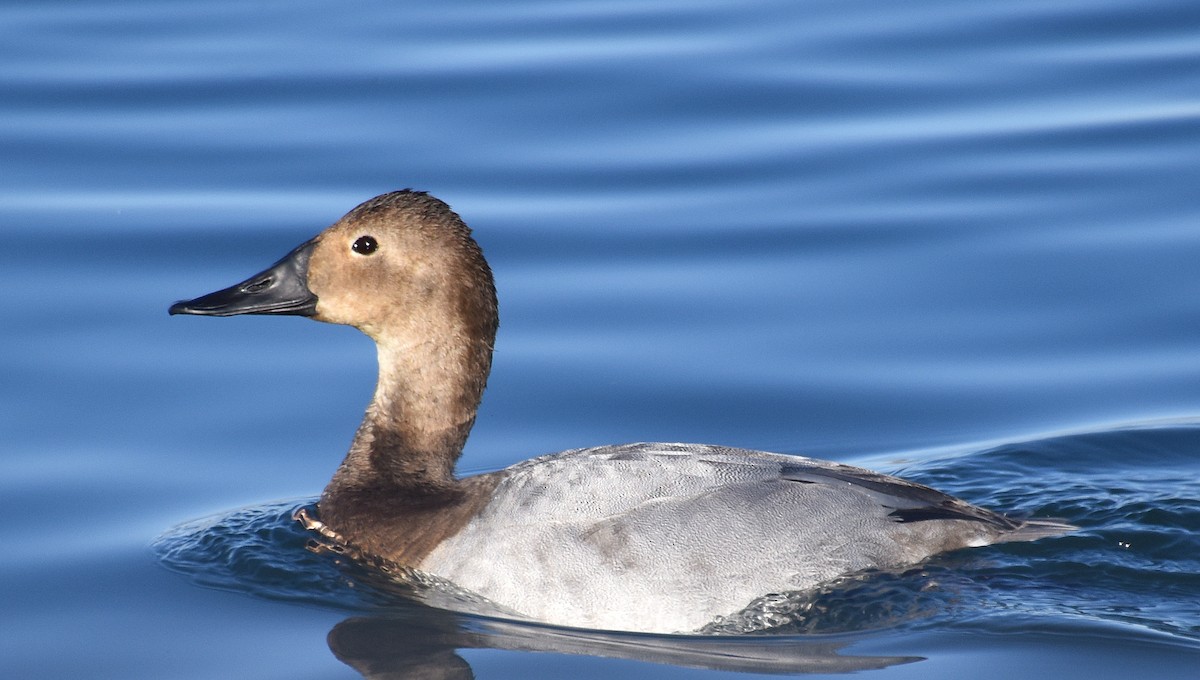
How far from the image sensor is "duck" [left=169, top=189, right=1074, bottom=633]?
21.6ft

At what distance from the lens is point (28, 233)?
10805 millimetres

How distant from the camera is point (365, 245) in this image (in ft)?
24.8

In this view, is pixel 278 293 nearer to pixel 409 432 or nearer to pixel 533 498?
pixel 409 432

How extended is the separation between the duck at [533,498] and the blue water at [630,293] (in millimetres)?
172

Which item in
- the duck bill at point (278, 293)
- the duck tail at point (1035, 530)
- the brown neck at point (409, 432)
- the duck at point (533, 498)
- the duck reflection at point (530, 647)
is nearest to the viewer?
the duck reflection at point (530, 647)

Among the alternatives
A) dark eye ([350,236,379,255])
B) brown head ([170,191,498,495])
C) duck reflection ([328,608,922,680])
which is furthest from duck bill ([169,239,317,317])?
duck reflection ([328,608,922,680])

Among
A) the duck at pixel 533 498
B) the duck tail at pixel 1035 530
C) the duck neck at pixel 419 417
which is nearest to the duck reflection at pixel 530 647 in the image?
the duck at pixel 533 498

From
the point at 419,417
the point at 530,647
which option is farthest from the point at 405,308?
the point at 530,647

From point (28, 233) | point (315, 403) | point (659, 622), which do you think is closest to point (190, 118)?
point (28, 233)

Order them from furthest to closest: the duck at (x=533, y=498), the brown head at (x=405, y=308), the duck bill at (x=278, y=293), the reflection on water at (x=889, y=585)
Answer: the duck bill at (x=278, y=293), the brown head at (x=405, y=308), the duck at (x=533, y=498), the reflection on water at (x=889, y=585)

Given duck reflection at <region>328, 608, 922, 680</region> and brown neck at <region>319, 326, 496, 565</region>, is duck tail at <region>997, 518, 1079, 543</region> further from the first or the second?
brown neck at <region>319, 326, 496, 565</region>

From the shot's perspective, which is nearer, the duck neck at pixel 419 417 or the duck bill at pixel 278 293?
the duck neck at pixel 419 417

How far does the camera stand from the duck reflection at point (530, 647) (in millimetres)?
6055

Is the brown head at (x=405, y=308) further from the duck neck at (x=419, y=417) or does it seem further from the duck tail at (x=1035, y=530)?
the duck tail at (x=1035, y=530)
